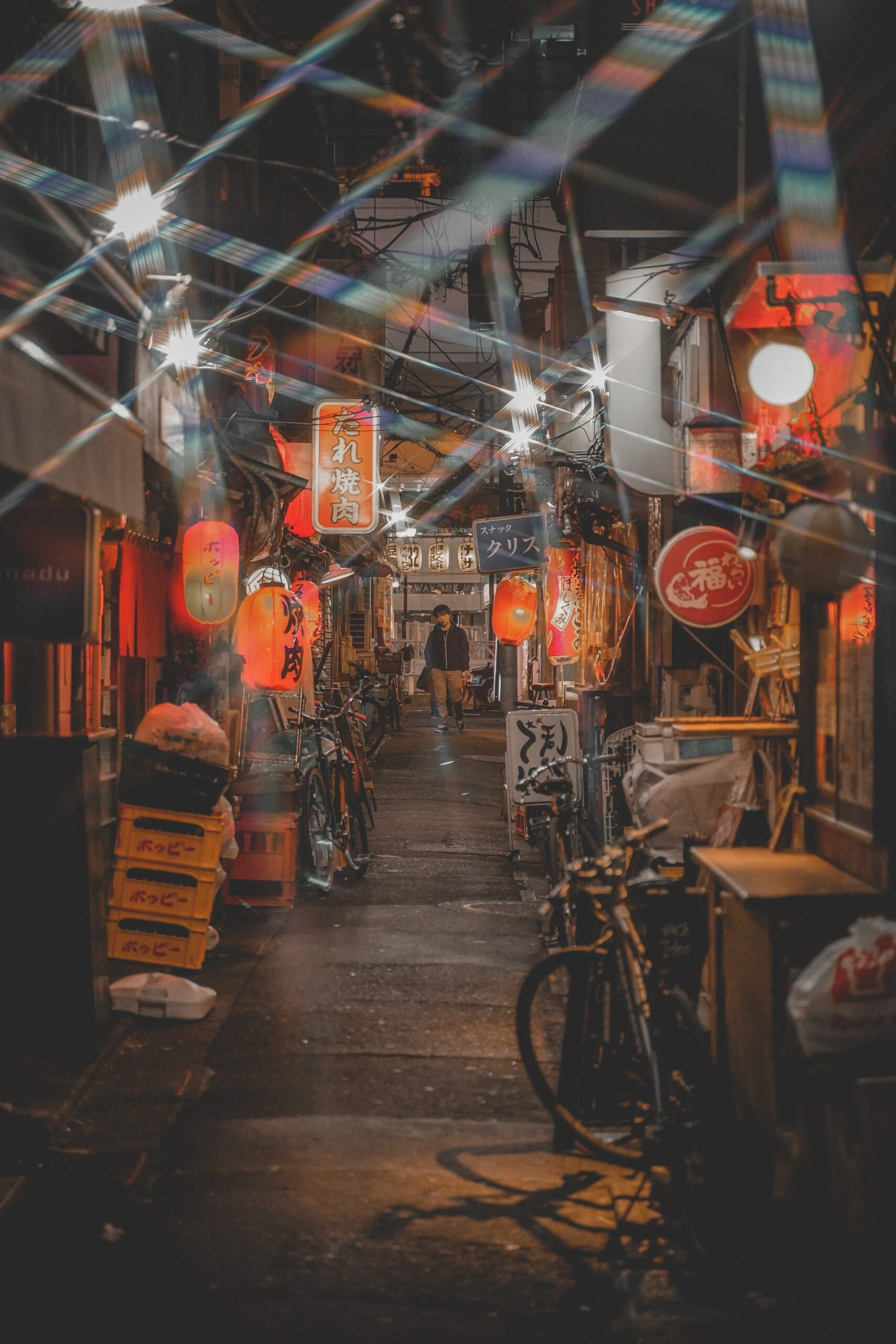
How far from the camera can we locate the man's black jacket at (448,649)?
31859 mm

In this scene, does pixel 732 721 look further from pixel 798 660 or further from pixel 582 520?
pixel 582 520

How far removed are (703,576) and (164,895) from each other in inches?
212

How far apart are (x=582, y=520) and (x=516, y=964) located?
6.97 meters

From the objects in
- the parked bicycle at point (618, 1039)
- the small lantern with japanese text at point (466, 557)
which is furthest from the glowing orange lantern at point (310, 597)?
the small lantern with japanese text at point (466, 557)

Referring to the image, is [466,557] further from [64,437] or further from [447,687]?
Result: [64,437]

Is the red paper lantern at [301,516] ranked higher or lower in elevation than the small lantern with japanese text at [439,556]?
lower

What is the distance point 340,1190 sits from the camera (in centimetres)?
584

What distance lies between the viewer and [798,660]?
8039mm

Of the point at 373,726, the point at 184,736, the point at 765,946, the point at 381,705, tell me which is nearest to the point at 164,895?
the point at 184,736

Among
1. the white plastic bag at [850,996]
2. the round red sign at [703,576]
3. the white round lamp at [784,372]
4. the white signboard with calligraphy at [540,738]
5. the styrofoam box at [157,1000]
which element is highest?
the white round lamp at [784,372]

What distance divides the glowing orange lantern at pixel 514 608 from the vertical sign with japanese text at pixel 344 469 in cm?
539

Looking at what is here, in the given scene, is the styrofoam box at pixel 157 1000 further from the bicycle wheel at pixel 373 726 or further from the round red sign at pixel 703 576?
the bicycle wheel at pixel 373 726

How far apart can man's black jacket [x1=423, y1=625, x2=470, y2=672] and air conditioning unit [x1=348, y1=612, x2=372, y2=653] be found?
10.3m

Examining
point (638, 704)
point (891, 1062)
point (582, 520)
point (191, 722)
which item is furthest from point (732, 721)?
point (582, 520)
